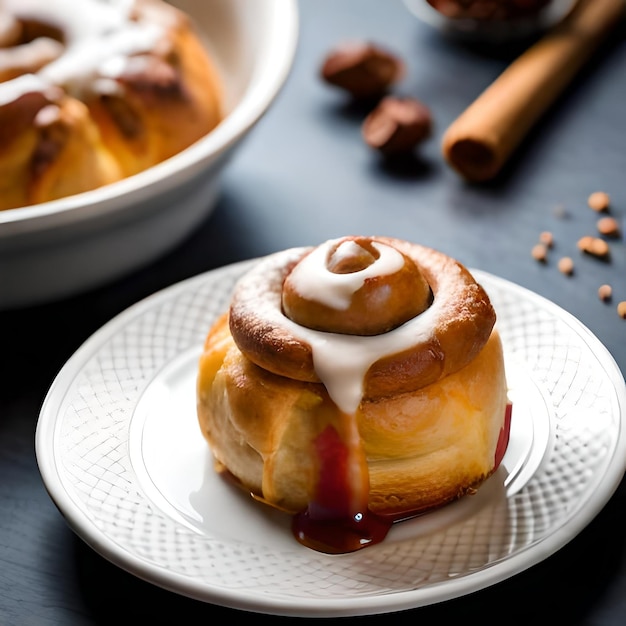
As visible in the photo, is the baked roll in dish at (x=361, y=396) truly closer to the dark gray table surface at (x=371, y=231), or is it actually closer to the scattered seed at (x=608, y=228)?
the dark gray table surface at (x=371, y=231)

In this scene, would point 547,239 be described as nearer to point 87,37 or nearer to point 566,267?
point 566,267

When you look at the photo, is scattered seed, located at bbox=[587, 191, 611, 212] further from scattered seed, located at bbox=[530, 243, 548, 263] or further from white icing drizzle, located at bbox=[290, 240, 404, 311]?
white icing drizzle, located at bbox=[290, 240, 404, 311]

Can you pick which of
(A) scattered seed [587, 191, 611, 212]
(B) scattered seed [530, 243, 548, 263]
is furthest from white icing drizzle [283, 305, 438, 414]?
(A) scattered seed [587, 191, 611, 212]

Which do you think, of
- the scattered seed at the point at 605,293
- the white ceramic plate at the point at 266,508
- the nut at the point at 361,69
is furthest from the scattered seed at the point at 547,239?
the nut at the point at 361,69

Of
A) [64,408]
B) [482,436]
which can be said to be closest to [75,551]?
[64,408]

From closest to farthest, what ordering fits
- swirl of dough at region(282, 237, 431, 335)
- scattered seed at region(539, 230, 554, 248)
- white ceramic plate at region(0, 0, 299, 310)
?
1. swirl of dough at region(282, 237, 431, 335)
2. white ceramic plate at region(0, 0, 299, 310)
3. scattered seed at region(539, 230, 554, 248)

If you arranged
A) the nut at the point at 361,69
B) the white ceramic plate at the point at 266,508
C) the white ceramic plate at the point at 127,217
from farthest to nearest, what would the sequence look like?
1. the nut at the point at 361,69
2. the white ceramic plate at the point at 127,217
3. the white ceramic plate at the point at 266,508
